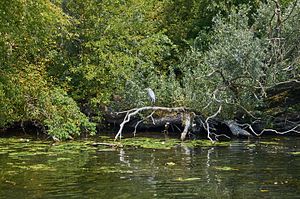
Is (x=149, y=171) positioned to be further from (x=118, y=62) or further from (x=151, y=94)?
(x=118, y=62)

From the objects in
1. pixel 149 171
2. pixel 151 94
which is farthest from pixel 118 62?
pixel 149 171

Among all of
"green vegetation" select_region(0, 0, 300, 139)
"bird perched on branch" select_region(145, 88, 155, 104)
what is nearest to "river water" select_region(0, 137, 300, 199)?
"green vegetation" select_region(0, 0, 300, 139)

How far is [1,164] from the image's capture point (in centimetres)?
1291

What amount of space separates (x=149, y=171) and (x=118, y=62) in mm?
10788

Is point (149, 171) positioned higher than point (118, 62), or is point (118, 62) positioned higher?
point (118, 62)

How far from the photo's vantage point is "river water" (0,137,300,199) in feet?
30.9

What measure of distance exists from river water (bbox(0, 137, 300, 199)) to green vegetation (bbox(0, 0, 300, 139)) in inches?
93.5

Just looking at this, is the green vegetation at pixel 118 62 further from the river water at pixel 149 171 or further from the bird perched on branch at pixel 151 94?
the river water at pixel 149 171

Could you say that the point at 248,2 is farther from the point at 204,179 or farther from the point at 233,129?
the point at 204,179

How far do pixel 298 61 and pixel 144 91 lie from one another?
6121 mm

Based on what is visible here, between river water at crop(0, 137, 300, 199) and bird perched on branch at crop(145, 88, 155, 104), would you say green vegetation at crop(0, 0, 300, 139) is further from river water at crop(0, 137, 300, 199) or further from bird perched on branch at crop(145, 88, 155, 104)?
river water at crop(0, 137, 300, 199)

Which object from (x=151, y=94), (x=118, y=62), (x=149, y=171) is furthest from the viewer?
(x=118, y=62)

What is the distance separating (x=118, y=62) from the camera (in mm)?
22000

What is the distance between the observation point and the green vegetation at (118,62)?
59.2ft
